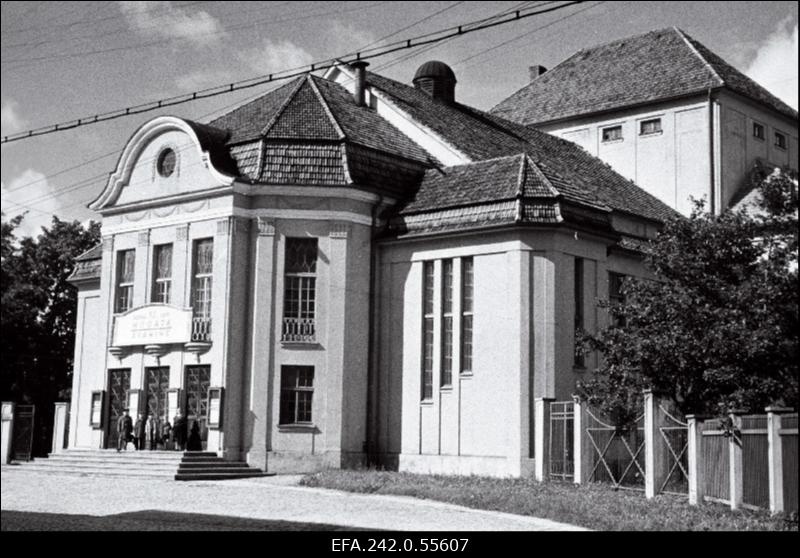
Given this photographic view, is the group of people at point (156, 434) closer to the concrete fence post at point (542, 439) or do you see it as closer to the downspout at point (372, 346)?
the downspout at point (372, 346)

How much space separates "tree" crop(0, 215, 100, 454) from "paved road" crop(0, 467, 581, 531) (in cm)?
1832

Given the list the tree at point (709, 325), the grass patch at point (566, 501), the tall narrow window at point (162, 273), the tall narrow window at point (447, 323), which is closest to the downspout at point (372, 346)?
the tall narrow window at point (447, 323)

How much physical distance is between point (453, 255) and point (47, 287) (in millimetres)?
23726

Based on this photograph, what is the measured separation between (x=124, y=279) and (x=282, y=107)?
724cm

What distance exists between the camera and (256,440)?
30.9 meters

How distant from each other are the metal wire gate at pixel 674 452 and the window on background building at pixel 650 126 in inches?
893

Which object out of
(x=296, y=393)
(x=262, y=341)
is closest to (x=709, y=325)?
(x=296, y=393)

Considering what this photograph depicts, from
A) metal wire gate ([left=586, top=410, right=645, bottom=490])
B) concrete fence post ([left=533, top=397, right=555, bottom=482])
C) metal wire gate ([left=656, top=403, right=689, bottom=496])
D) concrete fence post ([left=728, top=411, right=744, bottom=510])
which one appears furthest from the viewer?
concrete fence post ([left=533, top=397, right=555, bottom=482])

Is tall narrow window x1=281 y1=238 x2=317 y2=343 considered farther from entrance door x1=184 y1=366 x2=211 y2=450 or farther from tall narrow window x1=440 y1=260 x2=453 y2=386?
tall narrow window x1=440 y1=260 x2=453 y2=386

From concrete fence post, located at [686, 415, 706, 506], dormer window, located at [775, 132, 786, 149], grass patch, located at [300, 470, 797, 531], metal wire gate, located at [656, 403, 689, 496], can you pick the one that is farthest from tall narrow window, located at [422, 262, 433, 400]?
dormer window, located at [775, 132, 786, 149]

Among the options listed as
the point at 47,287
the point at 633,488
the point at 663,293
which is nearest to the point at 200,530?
the point at 633,488

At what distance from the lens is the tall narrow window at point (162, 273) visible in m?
33.7

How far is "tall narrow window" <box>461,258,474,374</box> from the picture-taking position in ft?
102
